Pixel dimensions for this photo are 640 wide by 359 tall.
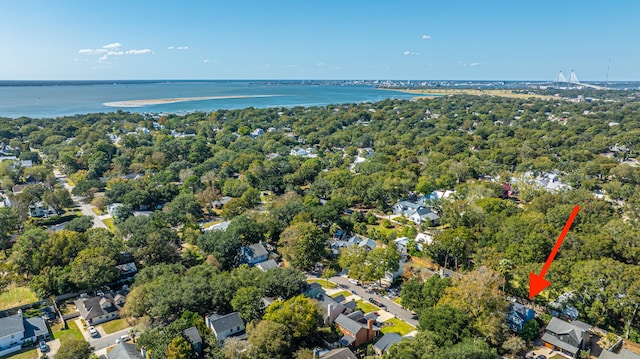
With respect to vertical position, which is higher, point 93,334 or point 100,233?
point 100,233

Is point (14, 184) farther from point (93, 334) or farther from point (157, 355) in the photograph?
point (157, 355)

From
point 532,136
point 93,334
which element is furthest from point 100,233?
point 532,136

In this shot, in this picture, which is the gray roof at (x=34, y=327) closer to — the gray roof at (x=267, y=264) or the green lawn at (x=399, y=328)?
the gray roof at (x=267, y=264)

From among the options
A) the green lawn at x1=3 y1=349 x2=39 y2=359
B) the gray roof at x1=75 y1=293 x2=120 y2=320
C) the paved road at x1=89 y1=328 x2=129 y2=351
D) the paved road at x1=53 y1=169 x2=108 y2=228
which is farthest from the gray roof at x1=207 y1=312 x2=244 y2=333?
the paved road at x1=53 y1=169 x2=108 y2=228

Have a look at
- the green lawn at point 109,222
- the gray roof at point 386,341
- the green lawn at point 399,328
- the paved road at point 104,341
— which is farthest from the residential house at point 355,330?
the green lawn at point 109,222

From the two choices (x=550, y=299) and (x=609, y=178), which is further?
(x=609, y=178)

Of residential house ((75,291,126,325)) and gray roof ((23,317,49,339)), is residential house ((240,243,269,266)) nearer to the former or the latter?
residential house ((75,291,126,325))
